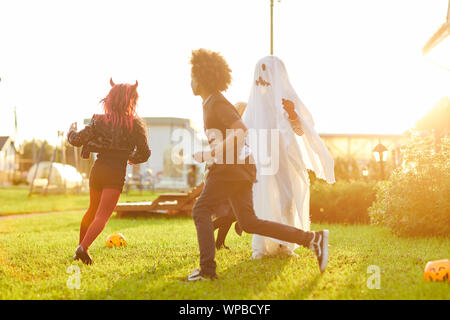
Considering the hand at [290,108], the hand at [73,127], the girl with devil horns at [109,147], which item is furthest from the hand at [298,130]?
the hand at [73,127]

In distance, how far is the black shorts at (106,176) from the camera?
4.77 meters

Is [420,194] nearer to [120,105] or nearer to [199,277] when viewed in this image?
[199,277]

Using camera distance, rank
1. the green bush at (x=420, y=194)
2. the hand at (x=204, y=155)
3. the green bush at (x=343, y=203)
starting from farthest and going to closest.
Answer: the green bush at (x=343, y=203) → the green bush at (x=420, y=194) → the hand at (x=204, y=155)

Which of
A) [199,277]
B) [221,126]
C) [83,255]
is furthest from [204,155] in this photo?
[83,255]

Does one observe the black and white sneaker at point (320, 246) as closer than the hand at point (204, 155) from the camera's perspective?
No

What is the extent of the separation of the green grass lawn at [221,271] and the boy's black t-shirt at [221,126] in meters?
0.87

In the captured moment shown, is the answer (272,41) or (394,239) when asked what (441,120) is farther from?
(394,239)

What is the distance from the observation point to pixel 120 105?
4855mm

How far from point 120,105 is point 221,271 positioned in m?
1.97

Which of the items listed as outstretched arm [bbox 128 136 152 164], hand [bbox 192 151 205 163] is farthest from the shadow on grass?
outstretched arm [bbox 128 136 152 164]

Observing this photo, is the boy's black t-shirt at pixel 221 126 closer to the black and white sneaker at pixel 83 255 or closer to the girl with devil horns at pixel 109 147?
the girl with devil horns at pixel 109 147

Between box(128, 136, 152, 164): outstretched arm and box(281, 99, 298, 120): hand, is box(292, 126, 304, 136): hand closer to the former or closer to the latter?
box(281, 99, 298, 120): hand
